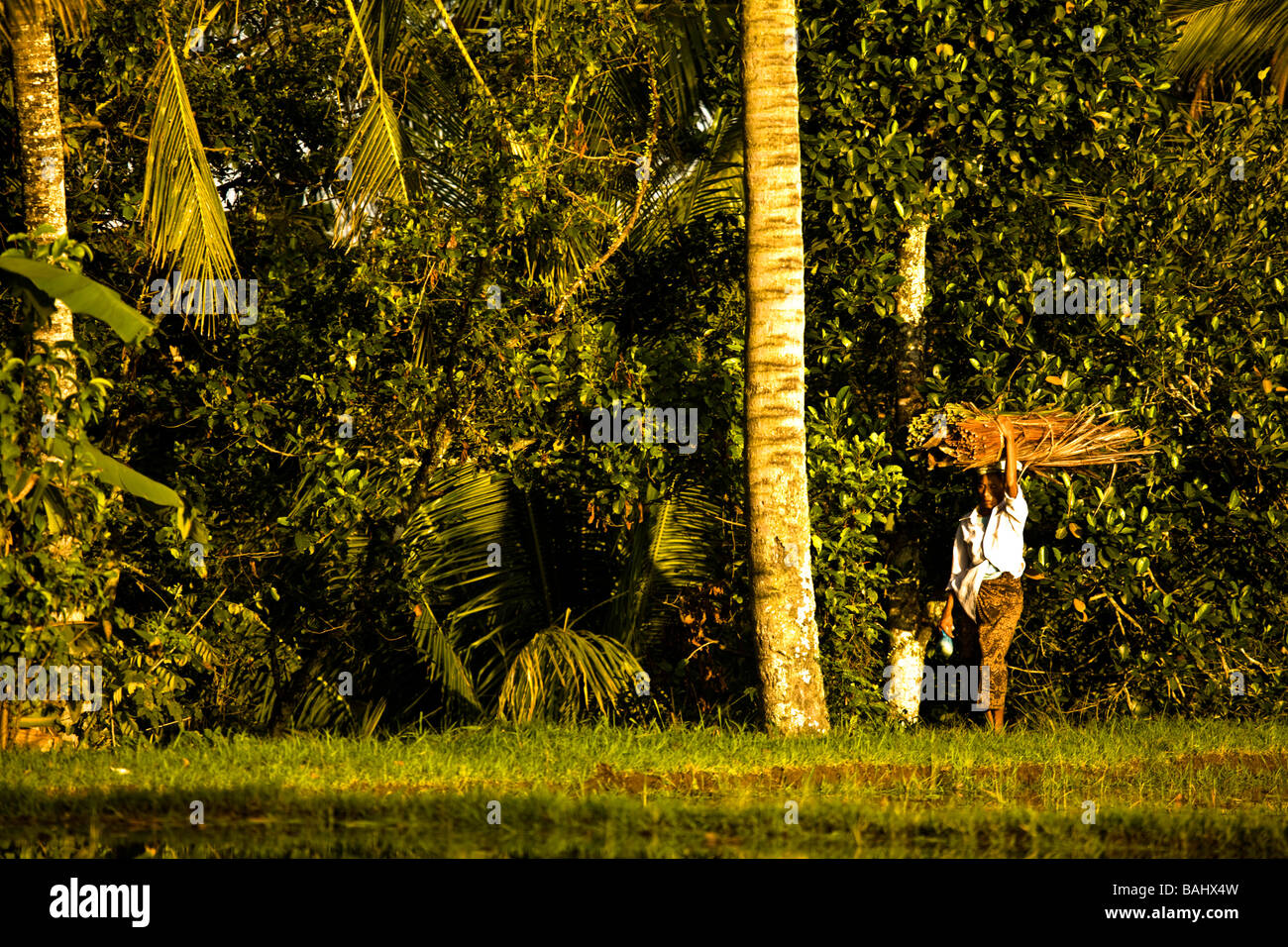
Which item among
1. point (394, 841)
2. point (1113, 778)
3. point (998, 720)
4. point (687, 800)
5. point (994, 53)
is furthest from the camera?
point (994, 53)

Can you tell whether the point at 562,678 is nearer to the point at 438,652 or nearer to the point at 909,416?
the point at 438,652

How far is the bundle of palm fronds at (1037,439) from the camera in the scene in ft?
32.9

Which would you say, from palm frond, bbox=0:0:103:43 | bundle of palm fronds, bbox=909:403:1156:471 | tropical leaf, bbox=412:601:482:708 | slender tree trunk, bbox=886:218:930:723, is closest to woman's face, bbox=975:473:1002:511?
bundle of palm fronds, bbox=909:403:1156:471

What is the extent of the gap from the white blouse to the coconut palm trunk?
21.2 feet

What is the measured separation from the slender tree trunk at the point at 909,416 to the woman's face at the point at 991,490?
1.35 m

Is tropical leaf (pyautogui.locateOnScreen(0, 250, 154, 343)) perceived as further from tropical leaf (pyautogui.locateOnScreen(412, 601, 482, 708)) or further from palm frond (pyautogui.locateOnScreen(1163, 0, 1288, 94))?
palm frond (pyautogui.locateOnScreen(1163, 0, 1288, 94))

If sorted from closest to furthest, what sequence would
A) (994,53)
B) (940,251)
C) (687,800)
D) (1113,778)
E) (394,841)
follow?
(394,841), (687,800), (1113,778), (994,53), (940,251)

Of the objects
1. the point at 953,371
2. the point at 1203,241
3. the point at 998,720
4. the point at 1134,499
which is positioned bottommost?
the point at 998,720

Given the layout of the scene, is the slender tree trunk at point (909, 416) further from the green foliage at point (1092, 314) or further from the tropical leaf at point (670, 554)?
the tropical leaf at point (670, 554)

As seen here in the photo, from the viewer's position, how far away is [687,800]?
6883 mm

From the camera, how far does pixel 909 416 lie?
37.5 feet

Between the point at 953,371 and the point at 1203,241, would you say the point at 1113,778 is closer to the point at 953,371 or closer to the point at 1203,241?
the point at 953,371

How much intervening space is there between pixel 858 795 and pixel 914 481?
4.65 m

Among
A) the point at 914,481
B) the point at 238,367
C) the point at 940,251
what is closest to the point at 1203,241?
the point at 940,251
